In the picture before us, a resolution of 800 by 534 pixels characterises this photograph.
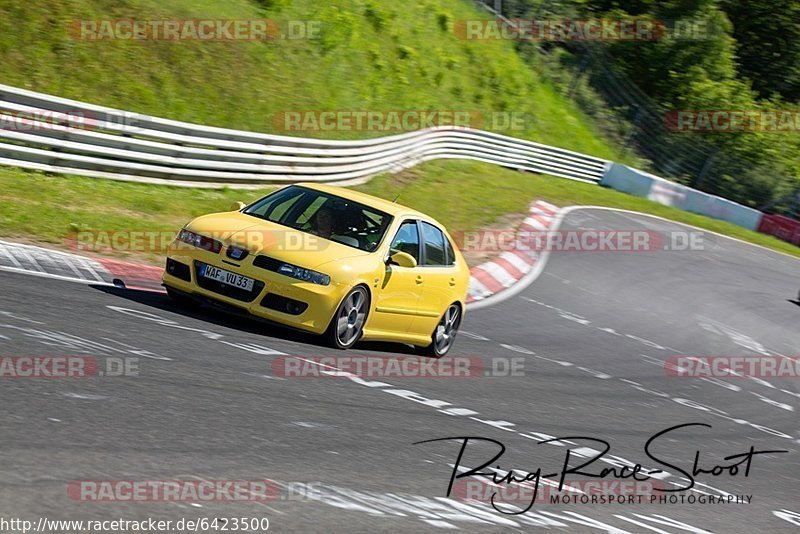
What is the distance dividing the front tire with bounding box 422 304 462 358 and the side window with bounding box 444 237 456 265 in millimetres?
461

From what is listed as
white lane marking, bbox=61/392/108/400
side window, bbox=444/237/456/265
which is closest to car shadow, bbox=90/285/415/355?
side window, bbox=444/237/456/265

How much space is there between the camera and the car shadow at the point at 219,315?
9859 millimetres

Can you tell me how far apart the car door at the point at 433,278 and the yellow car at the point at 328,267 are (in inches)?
0.4

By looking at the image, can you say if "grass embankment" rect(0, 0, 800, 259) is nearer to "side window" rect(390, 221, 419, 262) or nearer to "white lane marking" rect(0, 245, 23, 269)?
"white lane marking" rect(0, 245, 23, 269)

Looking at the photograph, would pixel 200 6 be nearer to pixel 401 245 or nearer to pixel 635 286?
pixel 635 286

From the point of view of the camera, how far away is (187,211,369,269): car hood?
972 centimetres

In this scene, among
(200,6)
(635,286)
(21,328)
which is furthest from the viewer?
(200,6)

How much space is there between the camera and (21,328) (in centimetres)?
795

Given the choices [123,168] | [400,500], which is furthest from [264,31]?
[400,500]

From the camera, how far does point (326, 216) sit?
1056 centimetres

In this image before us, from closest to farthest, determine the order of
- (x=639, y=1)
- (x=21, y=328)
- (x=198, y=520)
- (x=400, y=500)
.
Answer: (x=198, y=520)
(x=400, y=500)
(x=21, y=328)
(x=639, y=1)

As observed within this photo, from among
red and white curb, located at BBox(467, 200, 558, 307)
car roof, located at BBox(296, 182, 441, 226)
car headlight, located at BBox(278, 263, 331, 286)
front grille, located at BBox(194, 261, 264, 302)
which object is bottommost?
red and white curb, located at BBox(467, 200, 558, 307)

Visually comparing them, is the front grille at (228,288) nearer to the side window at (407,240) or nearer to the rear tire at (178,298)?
the rear tire at (178,298)

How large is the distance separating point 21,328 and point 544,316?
9138 millimetres
